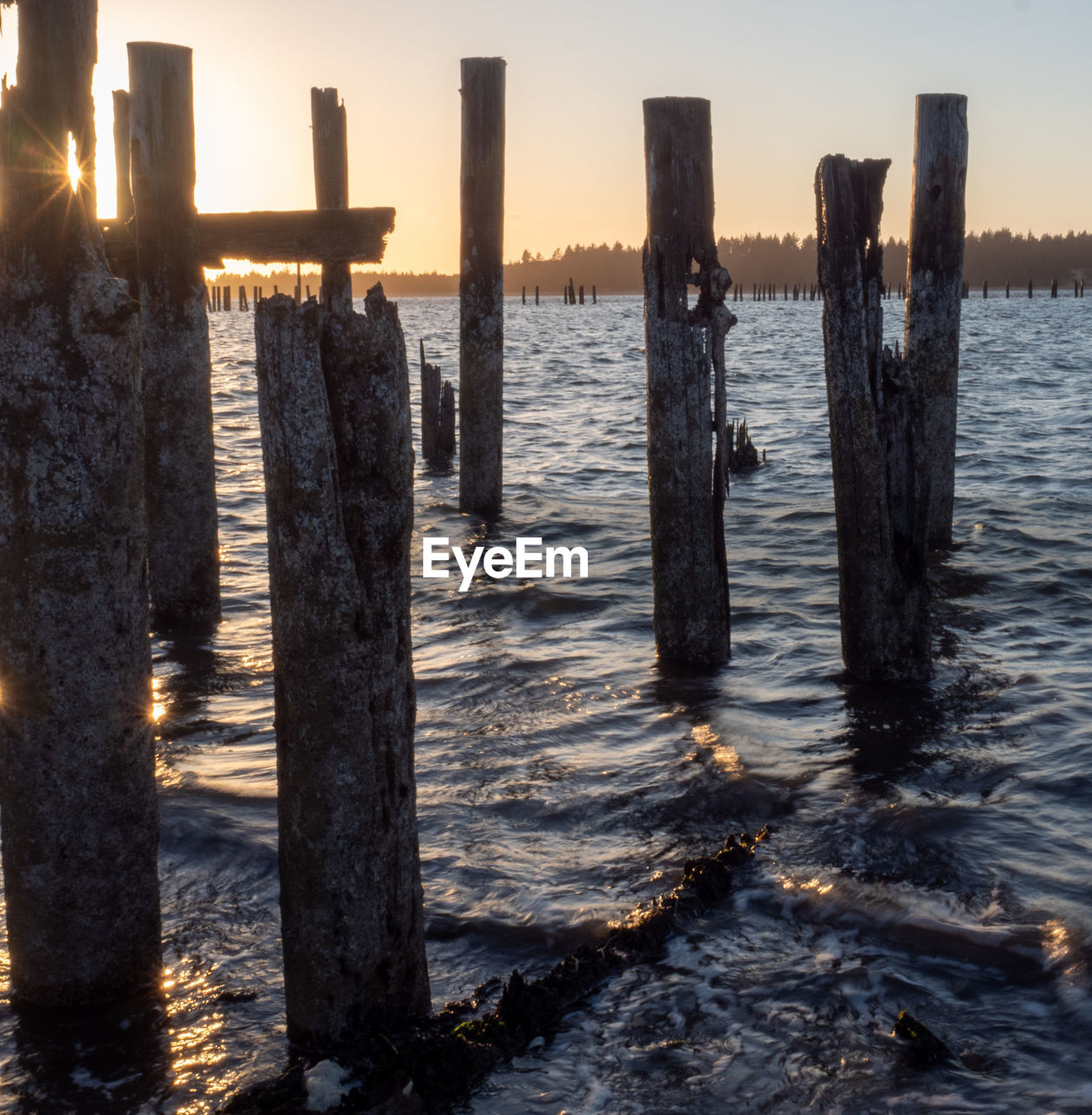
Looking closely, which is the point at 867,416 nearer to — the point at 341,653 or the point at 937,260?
the point at 937,260

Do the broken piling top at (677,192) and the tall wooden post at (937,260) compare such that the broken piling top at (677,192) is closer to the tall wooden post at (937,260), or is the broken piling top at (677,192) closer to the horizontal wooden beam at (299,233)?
the horizontal wooden beam at (299,233)

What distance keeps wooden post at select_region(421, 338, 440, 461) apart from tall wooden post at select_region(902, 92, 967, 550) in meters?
6.69

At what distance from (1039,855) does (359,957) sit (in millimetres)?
2948

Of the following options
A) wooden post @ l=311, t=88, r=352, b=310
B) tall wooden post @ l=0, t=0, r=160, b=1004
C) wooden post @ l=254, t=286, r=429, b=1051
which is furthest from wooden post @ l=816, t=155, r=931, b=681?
wooden post @ l=311, t=88, r=352, b=310

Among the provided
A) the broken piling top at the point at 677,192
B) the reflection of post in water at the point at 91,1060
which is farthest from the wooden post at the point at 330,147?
the reflection of post in water at the point at 91,1060

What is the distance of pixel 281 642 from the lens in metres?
2.95

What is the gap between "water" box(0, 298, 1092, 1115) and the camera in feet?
10.9

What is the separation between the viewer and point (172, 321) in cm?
650

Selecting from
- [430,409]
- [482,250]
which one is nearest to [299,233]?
[482,250]

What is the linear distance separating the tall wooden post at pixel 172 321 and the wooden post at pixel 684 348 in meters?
2.57

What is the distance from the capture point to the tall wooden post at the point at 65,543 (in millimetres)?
2926

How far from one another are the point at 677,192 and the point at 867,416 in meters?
1.46

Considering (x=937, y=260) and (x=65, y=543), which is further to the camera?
(x=937, y=260)

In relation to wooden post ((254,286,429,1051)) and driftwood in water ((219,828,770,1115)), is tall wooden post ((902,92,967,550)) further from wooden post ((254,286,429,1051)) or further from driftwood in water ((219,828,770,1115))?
wooden post ((254,286,429,1051))
